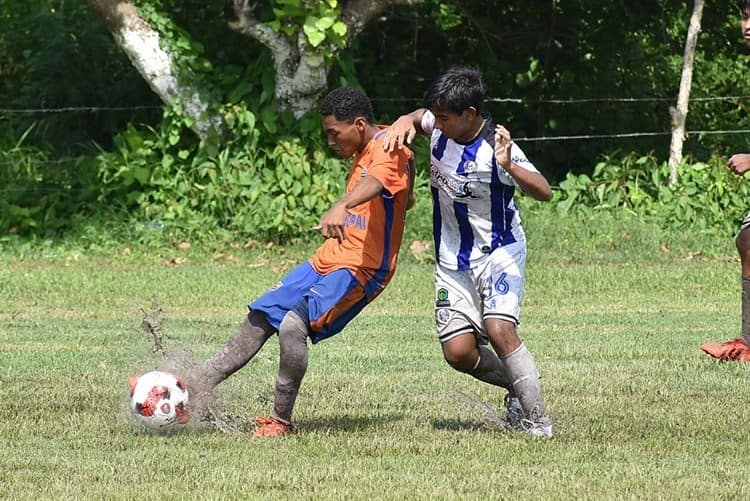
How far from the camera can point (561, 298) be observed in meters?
13.0

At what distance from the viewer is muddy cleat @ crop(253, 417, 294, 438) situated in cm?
661

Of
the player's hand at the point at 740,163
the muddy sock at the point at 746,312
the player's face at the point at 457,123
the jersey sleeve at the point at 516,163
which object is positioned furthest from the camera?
the muddy sock at the point at 746,312

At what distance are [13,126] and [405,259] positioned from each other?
7115 mm

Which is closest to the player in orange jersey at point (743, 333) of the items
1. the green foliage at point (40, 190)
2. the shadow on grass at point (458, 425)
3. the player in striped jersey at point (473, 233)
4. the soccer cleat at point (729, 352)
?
the soccer cleat at point (729, 352)

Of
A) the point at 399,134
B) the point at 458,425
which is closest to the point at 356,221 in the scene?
the point at 399,134

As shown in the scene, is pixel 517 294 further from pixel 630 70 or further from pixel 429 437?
pixel 630 70

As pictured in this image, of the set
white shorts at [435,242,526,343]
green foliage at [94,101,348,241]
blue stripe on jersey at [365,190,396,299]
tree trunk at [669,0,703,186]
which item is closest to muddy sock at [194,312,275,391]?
blue stripe on jersey at [365,190,396,299]

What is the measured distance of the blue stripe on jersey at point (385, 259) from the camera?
656 cm

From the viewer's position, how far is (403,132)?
648 centimetres

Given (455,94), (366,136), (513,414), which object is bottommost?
(513,414)

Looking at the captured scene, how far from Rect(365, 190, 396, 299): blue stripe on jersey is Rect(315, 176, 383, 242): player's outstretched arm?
0.19 meters

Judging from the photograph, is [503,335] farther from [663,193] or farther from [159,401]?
[663,193]

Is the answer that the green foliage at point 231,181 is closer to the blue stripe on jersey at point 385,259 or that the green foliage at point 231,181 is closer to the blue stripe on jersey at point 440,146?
the blue stripe on jersey at point 385,259

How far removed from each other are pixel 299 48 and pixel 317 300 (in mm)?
10130
